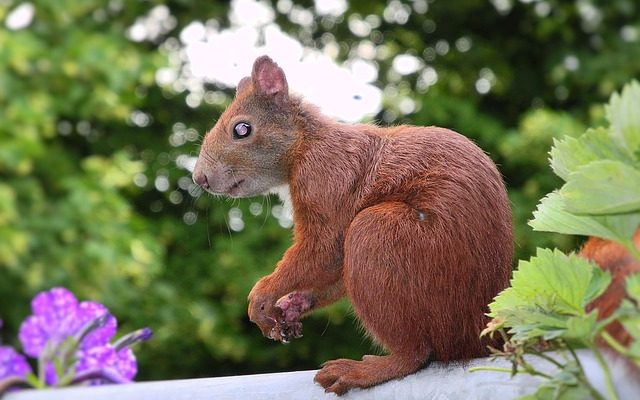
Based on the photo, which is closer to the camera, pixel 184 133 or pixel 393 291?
pixel 393 291

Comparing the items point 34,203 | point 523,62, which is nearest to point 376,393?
point 34,203

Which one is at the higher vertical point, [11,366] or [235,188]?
[235,188]

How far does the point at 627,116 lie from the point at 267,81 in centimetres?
58

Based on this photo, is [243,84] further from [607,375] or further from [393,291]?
[607,375]

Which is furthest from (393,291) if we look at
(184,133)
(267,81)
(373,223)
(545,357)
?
(184,133)

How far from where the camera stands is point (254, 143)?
983mm

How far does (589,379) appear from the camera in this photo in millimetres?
539

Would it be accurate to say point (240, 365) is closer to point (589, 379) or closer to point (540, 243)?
point (540, 243)

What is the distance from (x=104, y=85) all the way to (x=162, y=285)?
867mm

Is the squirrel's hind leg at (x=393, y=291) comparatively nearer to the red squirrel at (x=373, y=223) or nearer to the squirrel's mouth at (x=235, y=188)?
the red squirrel at (x=373, y=223)

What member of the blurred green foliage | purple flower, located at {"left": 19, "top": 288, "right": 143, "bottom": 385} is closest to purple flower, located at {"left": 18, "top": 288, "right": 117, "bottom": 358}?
purple flower, located at {"left": 19, "top": 288, "right": 143, "bottom": 385}

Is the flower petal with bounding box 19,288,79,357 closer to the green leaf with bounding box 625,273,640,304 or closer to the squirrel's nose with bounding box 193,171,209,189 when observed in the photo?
the squirrel's nose with bounding box 193,171,209,189

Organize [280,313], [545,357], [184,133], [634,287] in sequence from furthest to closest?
1. [184,133]
2. [280,313]
3. [545,357]
4. [634,287]

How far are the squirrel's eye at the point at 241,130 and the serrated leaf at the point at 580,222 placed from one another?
1.55 ft
